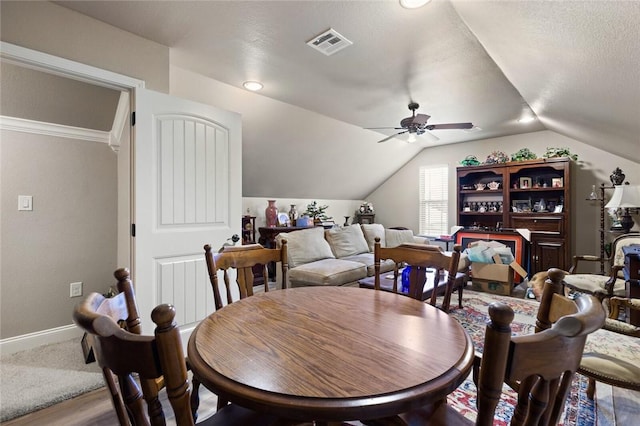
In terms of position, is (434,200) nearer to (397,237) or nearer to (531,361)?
(397,237)

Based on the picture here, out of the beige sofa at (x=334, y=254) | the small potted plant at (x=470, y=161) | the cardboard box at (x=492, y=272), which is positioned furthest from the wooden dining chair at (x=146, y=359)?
the small potted plant at (x=470, y=161)

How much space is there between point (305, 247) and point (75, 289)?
2.51 meters

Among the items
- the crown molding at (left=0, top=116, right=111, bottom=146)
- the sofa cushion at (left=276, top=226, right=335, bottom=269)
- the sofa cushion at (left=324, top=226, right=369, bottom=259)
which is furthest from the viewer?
Result: the sofa cushion at (left=324, top=226, right=369, bottom=259)

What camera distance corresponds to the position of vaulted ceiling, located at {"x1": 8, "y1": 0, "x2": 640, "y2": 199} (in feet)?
5.20

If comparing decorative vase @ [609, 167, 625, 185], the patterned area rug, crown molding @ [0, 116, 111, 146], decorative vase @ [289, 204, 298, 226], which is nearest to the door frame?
crown molding @ [0, 116, 111, 146]

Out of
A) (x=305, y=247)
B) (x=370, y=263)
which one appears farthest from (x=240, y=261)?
(x=370, y=263)

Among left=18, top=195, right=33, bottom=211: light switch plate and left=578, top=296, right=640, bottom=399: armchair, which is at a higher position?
left=18, top=195, right=33, bottom=211: light switch plate

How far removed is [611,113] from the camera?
248cm

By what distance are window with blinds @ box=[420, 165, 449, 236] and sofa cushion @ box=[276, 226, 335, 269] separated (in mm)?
2776

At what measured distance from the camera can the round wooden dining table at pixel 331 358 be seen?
67 cm

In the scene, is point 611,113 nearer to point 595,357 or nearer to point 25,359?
point 595,357

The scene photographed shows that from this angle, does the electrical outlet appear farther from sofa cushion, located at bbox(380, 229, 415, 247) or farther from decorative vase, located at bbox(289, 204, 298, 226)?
sofa cushion, located at bbox(380, 229, 415, 247)

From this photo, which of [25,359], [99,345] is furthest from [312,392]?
[25,359]

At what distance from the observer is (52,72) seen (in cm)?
190
